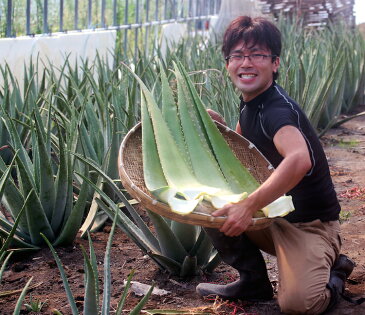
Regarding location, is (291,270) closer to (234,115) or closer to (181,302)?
(181,302)

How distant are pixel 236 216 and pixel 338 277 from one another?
0.48 meters

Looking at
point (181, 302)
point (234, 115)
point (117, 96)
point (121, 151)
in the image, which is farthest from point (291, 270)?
point (117, 96)

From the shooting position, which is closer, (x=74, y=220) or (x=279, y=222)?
(x=279, y=222)

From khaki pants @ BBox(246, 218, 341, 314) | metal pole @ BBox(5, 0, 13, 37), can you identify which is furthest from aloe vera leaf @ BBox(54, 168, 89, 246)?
metal pole @ BBox(5, 0, 13, 37)

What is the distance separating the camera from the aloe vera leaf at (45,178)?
80.4 inches

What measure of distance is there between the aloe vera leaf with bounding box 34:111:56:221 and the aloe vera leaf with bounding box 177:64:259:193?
485 millimetres

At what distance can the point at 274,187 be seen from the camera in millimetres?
A: 1566

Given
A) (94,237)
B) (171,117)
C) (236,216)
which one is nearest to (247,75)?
(171,117)

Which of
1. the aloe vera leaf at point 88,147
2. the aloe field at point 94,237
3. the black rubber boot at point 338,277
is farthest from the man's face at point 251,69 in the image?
the aloe vera leaf at point 88,147

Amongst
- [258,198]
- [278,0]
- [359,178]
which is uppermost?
[278,0]

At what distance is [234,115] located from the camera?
9.06 feet

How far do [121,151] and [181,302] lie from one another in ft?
1.38

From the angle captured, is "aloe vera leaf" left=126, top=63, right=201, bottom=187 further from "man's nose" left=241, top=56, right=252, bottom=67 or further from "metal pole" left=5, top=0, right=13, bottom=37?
"metal pole" left=5, top=0, right=13, bottom=37

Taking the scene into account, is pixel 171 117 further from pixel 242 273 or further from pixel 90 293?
pixel 90 293
